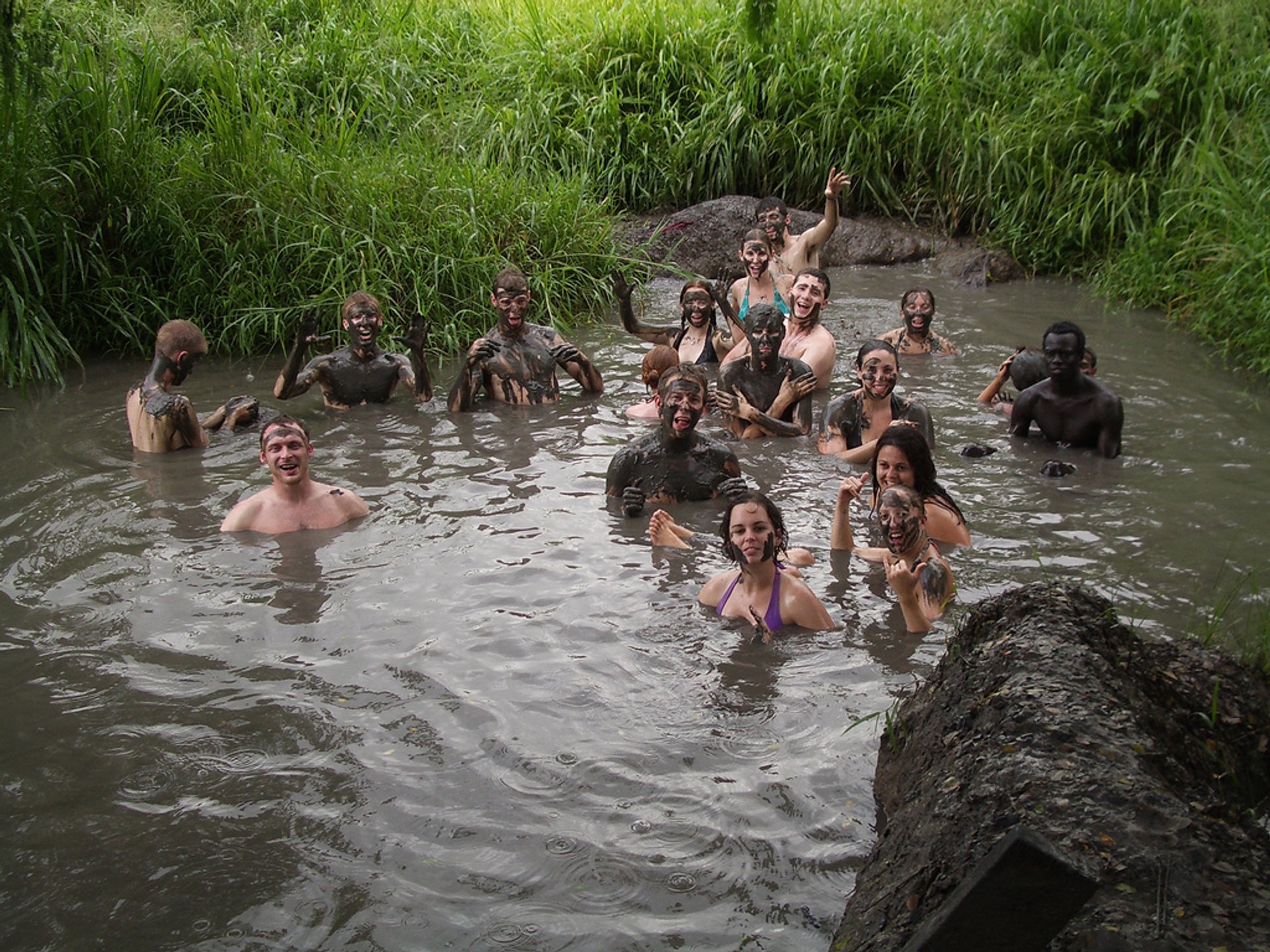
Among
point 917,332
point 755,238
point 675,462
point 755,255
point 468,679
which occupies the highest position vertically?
point 755,238

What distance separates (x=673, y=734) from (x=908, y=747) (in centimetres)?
102

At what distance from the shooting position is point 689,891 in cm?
378

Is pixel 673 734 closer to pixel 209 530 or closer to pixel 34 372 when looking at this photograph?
pixel 209 530

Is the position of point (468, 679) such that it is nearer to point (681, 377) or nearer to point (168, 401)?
point (681, 377)

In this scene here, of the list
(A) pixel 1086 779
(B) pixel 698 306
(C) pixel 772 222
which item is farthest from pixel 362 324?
(A) pixel 1086 779

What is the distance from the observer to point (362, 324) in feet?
30.0

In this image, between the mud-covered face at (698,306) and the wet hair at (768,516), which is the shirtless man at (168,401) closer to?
the mud-covered face at (698,306)

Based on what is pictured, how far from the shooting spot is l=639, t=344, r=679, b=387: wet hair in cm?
900

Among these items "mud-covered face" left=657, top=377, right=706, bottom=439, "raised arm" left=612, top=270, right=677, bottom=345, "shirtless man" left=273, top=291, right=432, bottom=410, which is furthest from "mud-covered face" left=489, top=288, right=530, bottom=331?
"mud-covered face" left=657, top=377, right=706, bottom=439

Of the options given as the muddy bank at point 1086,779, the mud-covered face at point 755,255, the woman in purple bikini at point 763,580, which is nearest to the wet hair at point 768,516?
the woman in purple bikini at point 763,580

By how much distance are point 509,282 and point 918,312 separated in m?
3.39

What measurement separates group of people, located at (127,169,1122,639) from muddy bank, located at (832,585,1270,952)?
4.25 ft

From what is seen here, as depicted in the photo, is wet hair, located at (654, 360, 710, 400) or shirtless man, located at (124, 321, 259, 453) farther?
shirtless man, located at (124, 321, 259, 453)

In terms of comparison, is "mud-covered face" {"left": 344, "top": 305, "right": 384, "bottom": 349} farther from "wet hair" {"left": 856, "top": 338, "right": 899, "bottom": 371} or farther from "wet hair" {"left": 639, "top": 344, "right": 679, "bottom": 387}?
"wet hair" {"left": 856, "top": 338, "right": 899, "bottom": 371}
